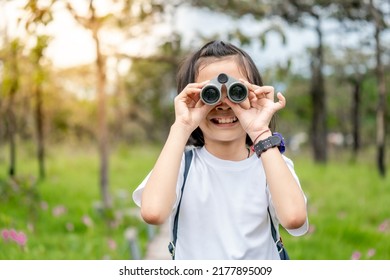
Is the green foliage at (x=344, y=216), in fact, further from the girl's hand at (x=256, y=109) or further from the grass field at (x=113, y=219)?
the girl's hand at (x=256, y=109)

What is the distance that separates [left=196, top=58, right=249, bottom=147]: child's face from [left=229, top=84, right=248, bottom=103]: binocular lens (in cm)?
6

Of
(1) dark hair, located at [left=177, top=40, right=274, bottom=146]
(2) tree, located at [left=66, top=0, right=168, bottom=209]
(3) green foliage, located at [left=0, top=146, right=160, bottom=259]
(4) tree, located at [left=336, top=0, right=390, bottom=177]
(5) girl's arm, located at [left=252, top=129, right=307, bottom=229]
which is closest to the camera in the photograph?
(5) girl's arm, located at [left=252, top=129, right=307, bottom=229]

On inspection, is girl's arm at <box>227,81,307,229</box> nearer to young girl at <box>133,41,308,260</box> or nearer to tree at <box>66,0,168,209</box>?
young girl at <box>133,41,308,260</box>

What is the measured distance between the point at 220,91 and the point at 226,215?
348 millimetres

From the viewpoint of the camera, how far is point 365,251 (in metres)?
4.59

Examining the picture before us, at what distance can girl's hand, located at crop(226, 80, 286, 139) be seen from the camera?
5.51 feet

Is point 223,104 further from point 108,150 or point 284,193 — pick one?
point 108,150

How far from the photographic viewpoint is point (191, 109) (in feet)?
5.62

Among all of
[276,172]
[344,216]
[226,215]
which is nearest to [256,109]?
[276,172]

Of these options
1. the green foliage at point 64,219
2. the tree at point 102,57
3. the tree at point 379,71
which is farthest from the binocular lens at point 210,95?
the tree at point 379,71

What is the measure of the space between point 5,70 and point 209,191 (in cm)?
456

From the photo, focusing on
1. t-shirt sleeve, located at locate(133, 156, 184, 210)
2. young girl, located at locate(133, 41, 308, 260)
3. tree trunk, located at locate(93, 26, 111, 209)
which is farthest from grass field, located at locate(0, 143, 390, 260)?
young girl, located at locate(133, 41, 308, 260)
